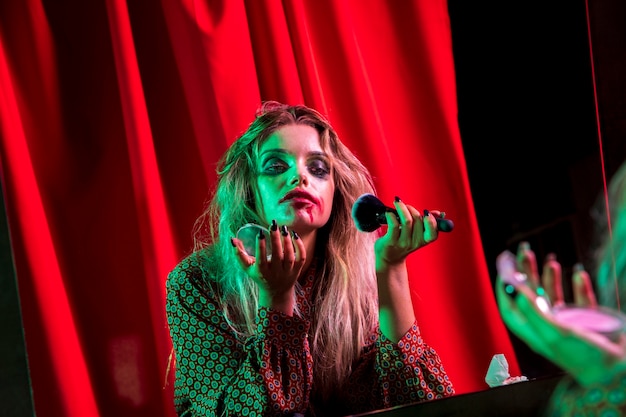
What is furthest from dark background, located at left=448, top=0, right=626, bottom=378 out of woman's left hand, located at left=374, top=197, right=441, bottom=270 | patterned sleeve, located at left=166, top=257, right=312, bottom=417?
patterned sleeve, located at left=166, top=257, right=312, bottom=417

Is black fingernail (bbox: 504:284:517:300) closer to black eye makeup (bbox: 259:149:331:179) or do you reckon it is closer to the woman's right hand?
the woman's right hand

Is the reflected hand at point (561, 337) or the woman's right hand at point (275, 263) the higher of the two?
the woman's right hand at point (275, 263)

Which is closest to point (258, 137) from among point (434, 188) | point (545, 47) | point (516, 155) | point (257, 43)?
point (257, 43)

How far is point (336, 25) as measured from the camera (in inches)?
50.1

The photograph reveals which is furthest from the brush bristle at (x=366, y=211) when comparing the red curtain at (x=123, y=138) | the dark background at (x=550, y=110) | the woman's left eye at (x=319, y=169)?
the dark background at (x=550, y=110)

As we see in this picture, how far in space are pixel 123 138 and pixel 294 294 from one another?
37cm

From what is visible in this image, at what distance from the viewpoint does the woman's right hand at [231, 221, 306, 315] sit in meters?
0.86

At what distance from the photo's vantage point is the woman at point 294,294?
0.91 m

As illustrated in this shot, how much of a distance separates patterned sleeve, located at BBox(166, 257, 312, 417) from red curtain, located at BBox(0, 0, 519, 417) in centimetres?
9

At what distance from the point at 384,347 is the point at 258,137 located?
39cm

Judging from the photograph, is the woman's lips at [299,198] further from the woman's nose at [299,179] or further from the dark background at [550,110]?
the dark background at [550,110]

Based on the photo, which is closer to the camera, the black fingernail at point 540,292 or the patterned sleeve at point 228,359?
the black fingernail at point 540,292

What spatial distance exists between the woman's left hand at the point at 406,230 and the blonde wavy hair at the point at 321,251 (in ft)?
0.50

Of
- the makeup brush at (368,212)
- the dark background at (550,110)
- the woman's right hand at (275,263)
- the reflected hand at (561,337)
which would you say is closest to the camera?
the reflected hand at (561,337)
